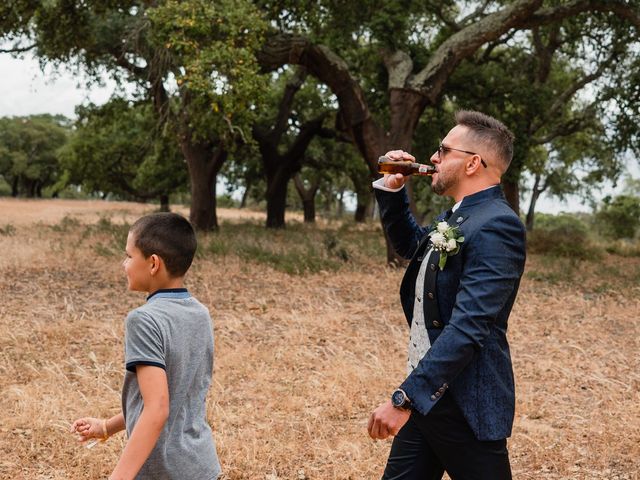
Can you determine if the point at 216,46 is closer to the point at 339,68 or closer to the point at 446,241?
the point at 339,68

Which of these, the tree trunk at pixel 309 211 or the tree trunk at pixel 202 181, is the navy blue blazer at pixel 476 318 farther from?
the tree trunk at pixel 309 211

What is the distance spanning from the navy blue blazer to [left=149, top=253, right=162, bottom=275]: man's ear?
3.08 feet

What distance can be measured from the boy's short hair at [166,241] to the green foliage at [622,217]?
99.2ft

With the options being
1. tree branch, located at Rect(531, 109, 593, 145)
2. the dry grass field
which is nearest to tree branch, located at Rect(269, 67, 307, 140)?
tree branch, located at Rect(531, 109, 593, 145)

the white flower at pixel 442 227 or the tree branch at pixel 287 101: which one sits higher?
the tree branch at pixel 287 101

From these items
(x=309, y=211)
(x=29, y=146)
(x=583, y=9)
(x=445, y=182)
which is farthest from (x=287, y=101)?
(x=29, y=146)

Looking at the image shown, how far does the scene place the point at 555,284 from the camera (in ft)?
40.3

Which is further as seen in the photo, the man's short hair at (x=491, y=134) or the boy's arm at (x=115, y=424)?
the man's short hair at (x=491, y=134)

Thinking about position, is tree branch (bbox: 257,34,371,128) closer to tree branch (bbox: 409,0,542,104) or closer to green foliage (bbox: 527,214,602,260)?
→ tree branch (bbox: 409,0,542,104)

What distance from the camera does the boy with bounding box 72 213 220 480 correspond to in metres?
2.08

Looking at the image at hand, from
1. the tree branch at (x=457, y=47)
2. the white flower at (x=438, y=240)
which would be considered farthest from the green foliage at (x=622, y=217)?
the white flower at (x=438, y=240)

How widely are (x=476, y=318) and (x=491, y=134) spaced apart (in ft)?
2.42

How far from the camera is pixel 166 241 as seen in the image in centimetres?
230

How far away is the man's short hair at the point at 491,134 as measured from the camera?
2.52 m
